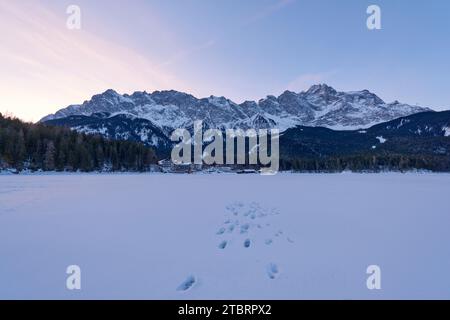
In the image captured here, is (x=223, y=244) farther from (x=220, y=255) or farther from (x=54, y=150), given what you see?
(x=54, y=150)

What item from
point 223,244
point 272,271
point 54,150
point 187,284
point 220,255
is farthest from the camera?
point 54,150

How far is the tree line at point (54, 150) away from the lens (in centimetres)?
6831

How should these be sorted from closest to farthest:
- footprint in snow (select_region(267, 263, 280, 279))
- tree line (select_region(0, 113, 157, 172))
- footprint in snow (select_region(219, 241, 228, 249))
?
footprint in snow (select_region(267, 263, 280, 279)), footprint in snow (select_region(219, 241, 228, 249)), tree line (select_region(0, 113, 157, 172))

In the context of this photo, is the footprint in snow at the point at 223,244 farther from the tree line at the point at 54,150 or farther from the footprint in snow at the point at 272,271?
the tree line at the point at 54,150

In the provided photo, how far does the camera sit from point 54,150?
247 feet

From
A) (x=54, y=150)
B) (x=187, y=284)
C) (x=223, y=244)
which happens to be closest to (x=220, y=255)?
(x=223, y=244)

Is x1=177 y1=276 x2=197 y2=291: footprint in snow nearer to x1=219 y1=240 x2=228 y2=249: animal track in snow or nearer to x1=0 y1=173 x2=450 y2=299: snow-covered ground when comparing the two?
x1=0 y1=173 x2=450 y2=299: snow-covered ground

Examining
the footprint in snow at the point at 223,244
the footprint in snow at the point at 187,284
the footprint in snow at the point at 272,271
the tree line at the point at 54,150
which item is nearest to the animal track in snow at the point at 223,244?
the footprint in snow at the point at 223,244

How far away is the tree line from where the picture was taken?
2689 inches

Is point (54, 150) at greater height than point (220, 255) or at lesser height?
greater

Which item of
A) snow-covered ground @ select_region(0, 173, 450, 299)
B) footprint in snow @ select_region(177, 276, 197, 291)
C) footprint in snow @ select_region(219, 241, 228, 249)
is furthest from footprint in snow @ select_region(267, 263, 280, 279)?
footprint in snow @ select_region(219, 241, 228, 249)
